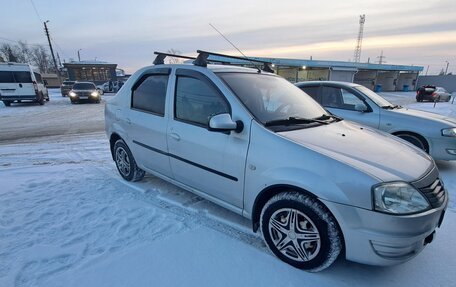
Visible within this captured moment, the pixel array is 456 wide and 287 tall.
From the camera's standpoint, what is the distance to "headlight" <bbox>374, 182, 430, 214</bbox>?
190 cm

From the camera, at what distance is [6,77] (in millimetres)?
15844

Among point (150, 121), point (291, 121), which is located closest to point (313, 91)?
point (291, 121)

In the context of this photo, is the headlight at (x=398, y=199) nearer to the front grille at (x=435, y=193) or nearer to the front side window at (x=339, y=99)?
the front grille at (x=435, y=193)

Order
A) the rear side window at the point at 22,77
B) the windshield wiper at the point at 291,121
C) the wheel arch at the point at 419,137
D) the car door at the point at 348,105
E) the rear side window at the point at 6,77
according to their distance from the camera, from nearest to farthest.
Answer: the windshield wiper at the point at 291,121
the wheel arch at the point at 419,137
the car door at the point at 348,105
the rear side window at the point at 6,77
the rear side window at the point at 22,77

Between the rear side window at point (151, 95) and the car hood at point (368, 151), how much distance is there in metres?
1.75

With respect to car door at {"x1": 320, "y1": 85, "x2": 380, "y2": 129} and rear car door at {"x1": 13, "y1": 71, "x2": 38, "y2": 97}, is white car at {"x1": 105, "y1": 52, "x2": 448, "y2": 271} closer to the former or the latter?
car door at {"x1": 320, "y1": 85, "x2": 380, "y2": 129}

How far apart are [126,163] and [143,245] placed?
1.92 meters

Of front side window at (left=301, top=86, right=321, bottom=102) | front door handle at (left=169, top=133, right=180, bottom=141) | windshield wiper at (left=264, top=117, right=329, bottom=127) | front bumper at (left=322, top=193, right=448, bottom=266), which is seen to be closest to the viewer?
front bumper at (left=322, top=193, right=448, bottom=266)

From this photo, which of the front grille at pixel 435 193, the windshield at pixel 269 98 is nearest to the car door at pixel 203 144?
the windshield at pixel 269 98

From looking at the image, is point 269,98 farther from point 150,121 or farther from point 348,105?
point 348,105

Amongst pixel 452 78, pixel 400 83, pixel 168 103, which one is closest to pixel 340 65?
pixel 400 83

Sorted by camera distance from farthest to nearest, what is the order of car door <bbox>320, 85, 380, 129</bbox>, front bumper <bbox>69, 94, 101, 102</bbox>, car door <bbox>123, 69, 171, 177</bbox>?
front bumper <bbox>69, 94, 101, 102</bbox>, car door <bbox>320, 85, 380, 129</bbox>, car door <bbox>123, 69, 171, 177</bbox>

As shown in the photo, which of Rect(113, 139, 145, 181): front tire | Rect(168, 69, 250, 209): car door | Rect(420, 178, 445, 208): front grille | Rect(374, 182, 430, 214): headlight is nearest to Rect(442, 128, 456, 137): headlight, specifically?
Rect(420, 178, 445, 208): front grille

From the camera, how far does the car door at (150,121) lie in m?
3.37
